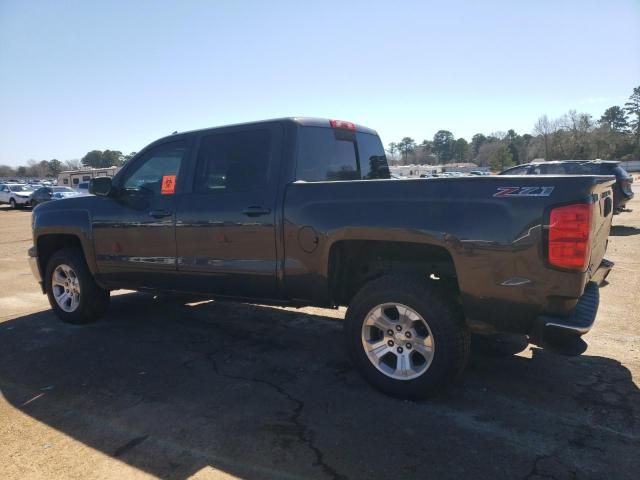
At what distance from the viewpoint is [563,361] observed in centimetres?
400

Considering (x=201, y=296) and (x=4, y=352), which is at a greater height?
(x=201, y=296)

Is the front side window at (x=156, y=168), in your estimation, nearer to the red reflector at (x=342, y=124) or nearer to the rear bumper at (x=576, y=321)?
the red reflector at (x=342, y=124)

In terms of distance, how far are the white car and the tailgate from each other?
116 ft

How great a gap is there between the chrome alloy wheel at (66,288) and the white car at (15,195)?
1216 inches

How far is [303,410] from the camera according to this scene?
3.21 meters

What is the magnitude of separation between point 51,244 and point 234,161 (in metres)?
2.89

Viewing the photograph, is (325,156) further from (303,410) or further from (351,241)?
(303,410)

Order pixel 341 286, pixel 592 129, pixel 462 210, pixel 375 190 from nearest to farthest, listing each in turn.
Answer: pixel 462 210 → pixel 375 190 → pixel 341 286 → pixel 592 129

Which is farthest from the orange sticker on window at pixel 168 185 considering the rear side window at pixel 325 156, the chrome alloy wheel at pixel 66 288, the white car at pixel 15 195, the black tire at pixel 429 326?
the white car at pixel 15 195

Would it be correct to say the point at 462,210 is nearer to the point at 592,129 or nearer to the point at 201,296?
the point at 201,296

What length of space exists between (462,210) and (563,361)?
1.99m

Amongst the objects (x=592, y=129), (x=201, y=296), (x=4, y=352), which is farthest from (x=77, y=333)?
(x=592, y=129)

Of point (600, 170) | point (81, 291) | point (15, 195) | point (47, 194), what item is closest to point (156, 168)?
point (81, 291)

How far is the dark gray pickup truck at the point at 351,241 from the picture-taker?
2.81m
